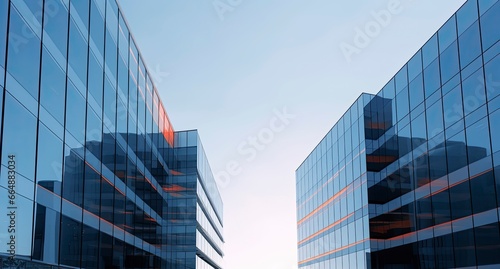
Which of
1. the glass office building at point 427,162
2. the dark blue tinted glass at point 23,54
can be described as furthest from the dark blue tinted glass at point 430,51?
the dark blue tinted glass at point 23,54

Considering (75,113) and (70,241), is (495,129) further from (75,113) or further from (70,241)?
(70,241)

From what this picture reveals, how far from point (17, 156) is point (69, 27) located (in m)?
8.50

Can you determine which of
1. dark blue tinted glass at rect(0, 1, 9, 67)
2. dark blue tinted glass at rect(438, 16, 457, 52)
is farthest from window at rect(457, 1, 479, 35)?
dark blue tinted glass at rect(0, 1, 9, 67)

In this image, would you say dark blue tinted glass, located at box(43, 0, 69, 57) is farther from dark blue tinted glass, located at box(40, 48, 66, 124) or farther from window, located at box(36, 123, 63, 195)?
window, located at box(36, 123, 63, 195)

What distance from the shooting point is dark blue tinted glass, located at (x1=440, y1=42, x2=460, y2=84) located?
38.5 m

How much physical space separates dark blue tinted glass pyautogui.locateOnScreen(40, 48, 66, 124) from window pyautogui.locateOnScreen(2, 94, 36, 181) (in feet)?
5.77

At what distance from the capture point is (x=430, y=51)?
140ft

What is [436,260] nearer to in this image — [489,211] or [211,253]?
[489,211]

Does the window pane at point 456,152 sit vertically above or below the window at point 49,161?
above

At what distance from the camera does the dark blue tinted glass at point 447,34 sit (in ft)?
127

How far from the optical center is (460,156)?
37844 millimetres

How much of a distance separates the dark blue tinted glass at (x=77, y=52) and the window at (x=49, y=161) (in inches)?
175

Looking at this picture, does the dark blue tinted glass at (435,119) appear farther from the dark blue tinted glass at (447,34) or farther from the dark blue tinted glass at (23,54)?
the dark blue tinted glass at (23,54)

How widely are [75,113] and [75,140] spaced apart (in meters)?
1.33
